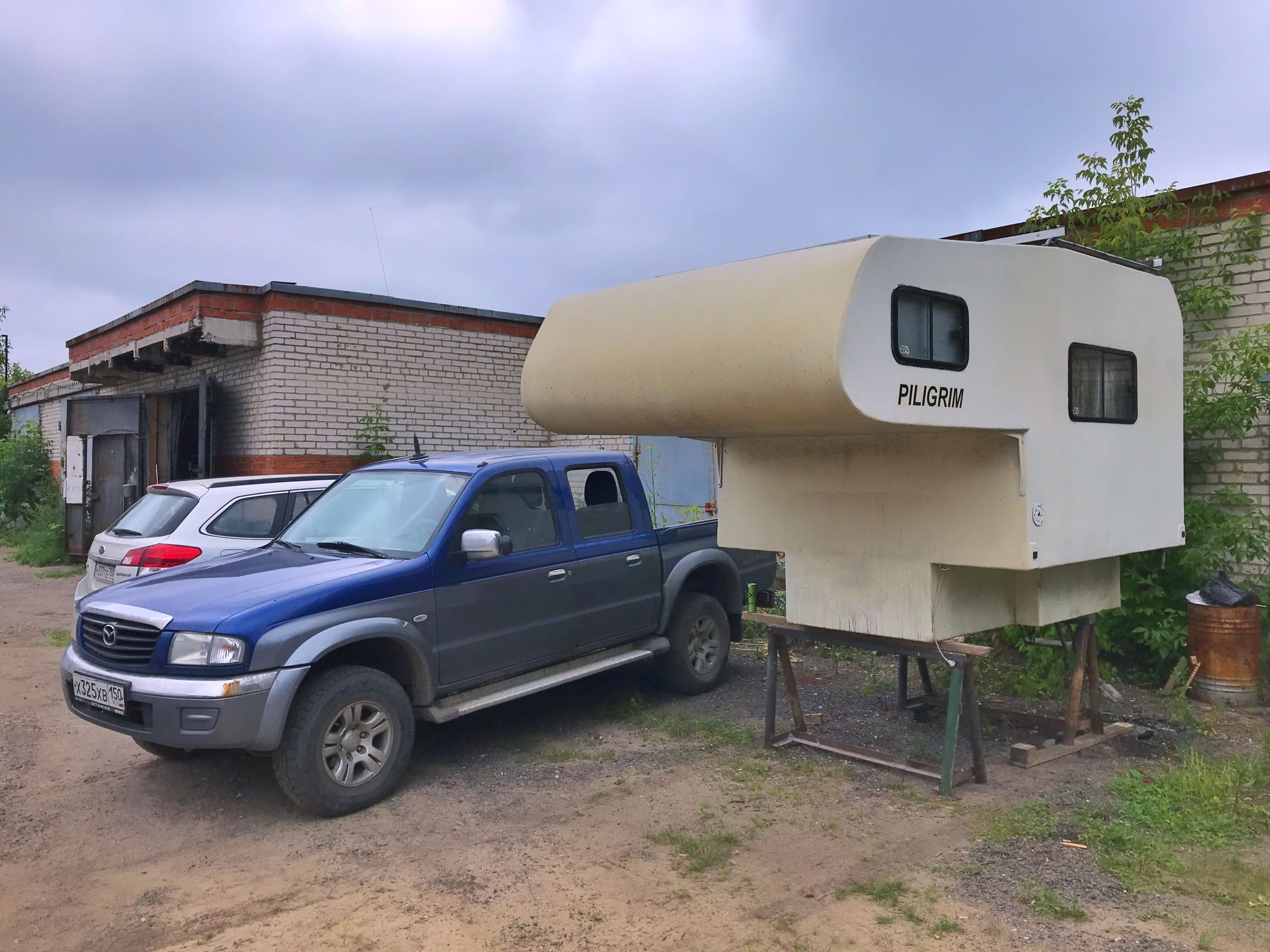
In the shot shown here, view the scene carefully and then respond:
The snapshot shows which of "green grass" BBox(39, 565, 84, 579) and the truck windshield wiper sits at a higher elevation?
the truck windshield wiper

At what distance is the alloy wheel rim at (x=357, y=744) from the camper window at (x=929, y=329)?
10.9ft

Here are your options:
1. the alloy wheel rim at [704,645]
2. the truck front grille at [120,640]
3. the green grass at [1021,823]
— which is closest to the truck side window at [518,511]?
the alloy wheel rim at [704,645]

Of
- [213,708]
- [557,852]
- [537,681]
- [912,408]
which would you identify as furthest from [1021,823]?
[213,708]

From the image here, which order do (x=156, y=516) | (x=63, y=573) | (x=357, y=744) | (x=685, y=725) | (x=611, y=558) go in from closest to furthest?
1. (x=357, y=744)
2. (x=685, y=725)
3. (x=611, y=558)
4. (x=156, y=516)
5. (x=63, y=573)

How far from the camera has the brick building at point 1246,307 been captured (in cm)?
755

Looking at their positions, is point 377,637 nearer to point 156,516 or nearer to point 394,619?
point 394,619

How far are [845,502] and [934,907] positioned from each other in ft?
7.64

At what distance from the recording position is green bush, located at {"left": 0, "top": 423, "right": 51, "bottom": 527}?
68.1 ft

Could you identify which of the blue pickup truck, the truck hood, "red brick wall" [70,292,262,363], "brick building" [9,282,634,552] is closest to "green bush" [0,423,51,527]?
"brick building" [9,282,634,552]

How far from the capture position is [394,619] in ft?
17.9

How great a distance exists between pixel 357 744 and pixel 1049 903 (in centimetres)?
345

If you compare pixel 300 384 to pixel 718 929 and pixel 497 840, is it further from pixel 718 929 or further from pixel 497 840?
pixel 718 929

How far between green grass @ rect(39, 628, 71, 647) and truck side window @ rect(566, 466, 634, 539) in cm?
593

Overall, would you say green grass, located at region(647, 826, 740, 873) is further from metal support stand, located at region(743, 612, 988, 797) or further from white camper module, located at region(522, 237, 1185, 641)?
white camper module, located at region(522, 237, 1185, 641)
